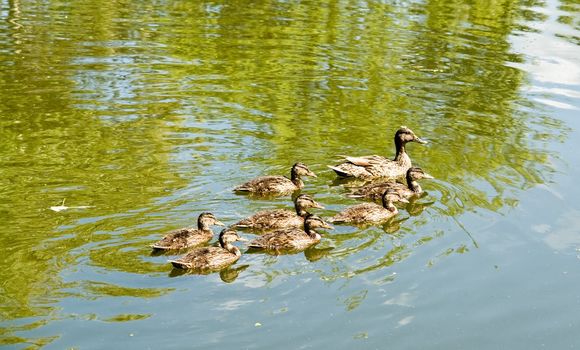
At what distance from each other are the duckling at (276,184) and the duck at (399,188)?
644mm

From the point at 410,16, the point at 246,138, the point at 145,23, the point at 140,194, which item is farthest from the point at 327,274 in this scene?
the point at 410,16

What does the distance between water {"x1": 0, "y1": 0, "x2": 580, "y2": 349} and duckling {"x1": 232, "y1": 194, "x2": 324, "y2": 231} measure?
29 centimetres

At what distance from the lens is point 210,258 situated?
8609mm

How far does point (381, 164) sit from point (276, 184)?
173 cm

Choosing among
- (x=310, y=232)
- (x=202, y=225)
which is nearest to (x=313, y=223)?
(x=310, y=232)

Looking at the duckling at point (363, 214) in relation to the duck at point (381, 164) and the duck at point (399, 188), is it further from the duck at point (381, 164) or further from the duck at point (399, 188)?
the duck at point (381, 164)

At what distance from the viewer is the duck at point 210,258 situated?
8.50m

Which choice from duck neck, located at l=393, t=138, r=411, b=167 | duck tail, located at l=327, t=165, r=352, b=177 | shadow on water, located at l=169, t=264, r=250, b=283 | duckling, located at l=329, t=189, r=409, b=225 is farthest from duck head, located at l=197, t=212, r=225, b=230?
duck neck, located at l=393, t=138, r=411, b=167

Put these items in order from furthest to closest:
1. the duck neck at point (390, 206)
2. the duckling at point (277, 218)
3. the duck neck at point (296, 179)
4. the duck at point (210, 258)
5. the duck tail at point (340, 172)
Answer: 1. the duck tail at point (340, 172)
2. the duck neck at point (296, 179)
3. the duck neck at point (390, 206)
4. the duckling at point (277, 218)
5. the duck at point (210, 258)

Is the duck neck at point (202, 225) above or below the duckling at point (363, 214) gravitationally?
above

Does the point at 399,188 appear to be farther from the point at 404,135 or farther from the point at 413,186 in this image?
the point at 404,135

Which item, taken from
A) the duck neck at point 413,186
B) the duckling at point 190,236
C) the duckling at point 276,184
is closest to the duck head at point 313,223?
the duckling at point 190,236

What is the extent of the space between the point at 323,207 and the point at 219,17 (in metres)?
10.7

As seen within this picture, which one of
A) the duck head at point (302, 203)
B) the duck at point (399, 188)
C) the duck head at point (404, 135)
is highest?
the duck head at point (404, 135)
